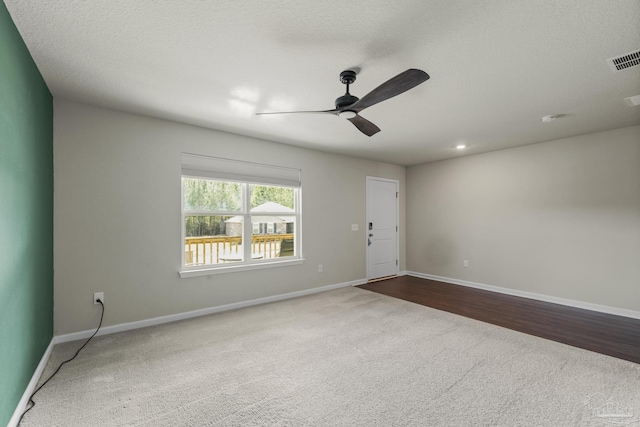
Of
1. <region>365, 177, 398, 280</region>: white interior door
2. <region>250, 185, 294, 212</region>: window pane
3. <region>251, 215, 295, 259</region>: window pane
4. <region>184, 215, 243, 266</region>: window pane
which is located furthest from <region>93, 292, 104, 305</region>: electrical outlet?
<region>365, 177, 398, 280</region>: white interior door

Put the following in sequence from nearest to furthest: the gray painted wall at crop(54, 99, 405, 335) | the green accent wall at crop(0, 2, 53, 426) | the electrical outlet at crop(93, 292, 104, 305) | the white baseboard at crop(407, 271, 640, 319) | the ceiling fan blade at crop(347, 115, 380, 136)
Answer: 1. the green accent wall at crop(0, 2, 53, 426)
2. the ceiling fan blade at crop(347, 115, 380, 136)
3. the gray painted wall at crop(54, 99, 405, 335)
4. the electrical outlet at crop(93, 292, 104, 305)
5. the white baseboard at crop(407, 271, 640, 319)

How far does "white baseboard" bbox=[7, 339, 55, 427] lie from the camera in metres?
1.69

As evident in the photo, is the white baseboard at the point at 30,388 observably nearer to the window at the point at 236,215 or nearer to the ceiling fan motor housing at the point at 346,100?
the window at the point at 236,215

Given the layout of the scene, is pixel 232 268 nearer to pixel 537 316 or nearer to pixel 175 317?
pixel 175 317

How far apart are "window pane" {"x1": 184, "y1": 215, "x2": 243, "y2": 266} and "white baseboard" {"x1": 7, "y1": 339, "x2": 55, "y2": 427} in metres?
1.46

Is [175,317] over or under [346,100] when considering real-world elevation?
under

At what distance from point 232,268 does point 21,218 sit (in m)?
2.21

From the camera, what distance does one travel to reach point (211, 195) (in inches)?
150

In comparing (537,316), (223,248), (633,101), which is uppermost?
(633,101)

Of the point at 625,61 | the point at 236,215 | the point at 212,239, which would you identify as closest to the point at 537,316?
the point at 625,61

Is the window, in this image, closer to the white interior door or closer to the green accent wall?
the green accent wall

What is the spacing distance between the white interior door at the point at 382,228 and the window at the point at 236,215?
5.62ft

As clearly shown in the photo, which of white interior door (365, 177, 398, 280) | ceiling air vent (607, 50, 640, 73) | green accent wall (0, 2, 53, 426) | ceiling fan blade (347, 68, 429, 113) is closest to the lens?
green accent wall (0, 2, 53, 426)

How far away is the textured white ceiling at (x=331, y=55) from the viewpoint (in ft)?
5.40
